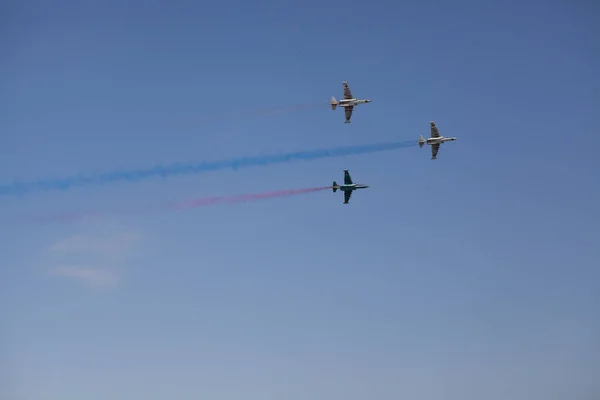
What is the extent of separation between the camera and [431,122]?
16562 centimetres

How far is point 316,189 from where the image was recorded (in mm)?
148000

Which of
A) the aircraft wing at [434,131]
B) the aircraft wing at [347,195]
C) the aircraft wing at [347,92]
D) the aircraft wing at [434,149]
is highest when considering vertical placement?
the aircraft wing at [347,92]

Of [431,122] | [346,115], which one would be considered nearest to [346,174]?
[346,115]

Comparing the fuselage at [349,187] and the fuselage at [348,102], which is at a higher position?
the fuselage at [348,102]

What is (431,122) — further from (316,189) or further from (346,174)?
(316,189)

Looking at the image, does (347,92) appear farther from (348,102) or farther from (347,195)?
(347,195)

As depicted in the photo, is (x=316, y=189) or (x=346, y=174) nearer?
(x=316, y=189)

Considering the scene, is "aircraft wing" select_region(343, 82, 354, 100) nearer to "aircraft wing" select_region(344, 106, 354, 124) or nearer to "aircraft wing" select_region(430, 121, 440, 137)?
"aircraft wing" select_region(344, 106, 354, 124)

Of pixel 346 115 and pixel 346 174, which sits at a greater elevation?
pixel 346 115

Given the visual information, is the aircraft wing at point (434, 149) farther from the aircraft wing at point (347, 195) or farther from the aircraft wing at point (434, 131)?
the aircraft wing at point (347, 195)

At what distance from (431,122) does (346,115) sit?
24.3 meters

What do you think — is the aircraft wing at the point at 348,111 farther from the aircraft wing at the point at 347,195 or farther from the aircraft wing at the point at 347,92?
the aircraft wing at the point at 347,195

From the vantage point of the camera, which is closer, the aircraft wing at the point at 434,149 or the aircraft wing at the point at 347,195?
the aircraft wing at the point at 347,195

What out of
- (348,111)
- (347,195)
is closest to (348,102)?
(348,111)
